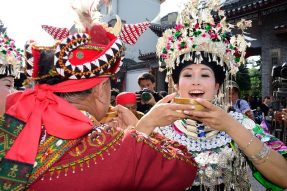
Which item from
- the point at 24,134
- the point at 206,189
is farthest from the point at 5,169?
the point at 206,189

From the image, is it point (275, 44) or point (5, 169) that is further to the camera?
point (275, 44)

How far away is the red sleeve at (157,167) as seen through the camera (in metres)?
1.47

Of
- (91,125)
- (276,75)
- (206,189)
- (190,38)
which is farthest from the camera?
(276,75)

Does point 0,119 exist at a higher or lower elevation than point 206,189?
higher

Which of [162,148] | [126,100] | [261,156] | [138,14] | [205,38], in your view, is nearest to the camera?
[162,148]

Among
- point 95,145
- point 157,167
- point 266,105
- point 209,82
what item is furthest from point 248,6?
point 95,145

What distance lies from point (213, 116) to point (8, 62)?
2.79 metres

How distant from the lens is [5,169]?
55.3 inches

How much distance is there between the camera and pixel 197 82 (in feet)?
8.66

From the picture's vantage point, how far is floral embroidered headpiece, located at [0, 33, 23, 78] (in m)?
3.78

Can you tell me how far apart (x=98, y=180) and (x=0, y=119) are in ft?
1.90

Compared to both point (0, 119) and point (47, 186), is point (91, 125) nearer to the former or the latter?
point (47, 186)

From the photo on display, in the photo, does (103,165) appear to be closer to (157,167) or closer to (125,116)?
(157,167)

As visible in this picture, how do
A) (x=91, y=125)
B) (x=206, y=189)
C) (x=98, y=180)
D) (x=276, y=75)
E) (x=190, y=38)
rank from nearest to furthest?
(x=98, y=180), (x=91, y=125), (x=206, y=189), (x=190, y=38), (x=276, y=75)
